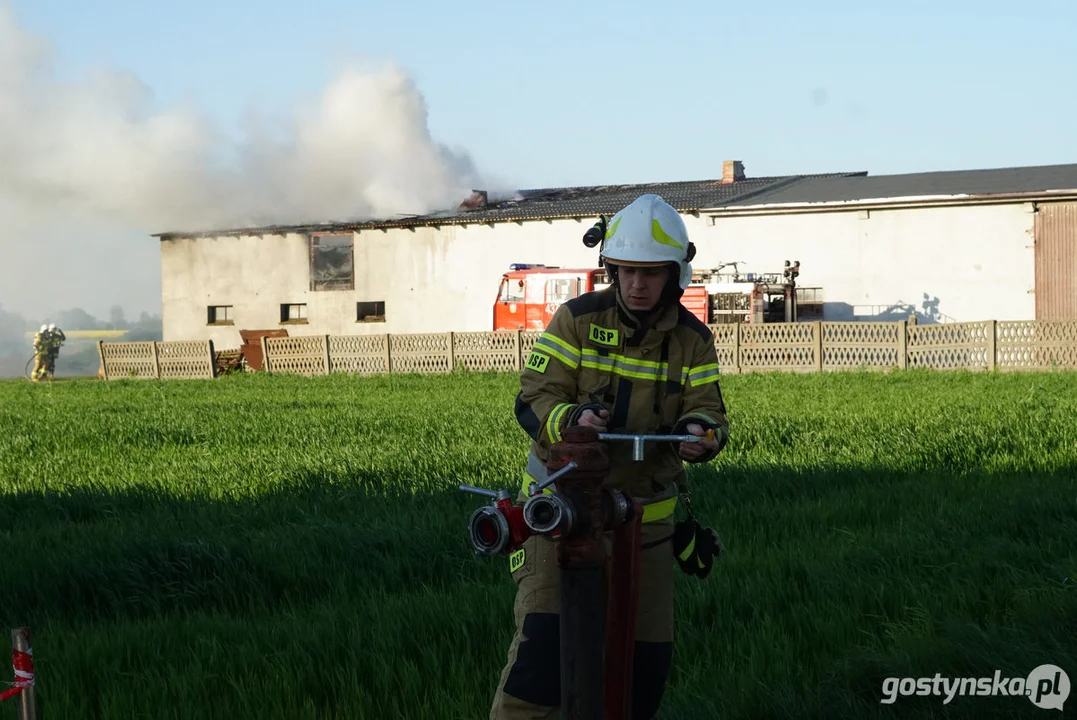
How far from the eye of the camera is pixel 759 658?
510 cm

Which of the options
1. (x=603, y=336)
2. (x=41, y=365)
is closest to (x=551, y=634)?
(x=603, y=336)

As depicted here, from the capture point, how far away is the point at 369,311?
140 feet


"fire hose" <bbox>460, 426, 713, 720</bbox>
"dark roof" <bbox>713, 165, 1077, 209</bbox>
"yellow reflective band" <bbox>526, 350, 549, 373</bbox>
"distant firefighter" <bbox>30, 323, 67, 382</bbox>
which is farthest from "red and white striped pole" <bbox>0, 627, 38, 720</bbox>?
"distant firefighter" <bbox>30, 323, 67, 382</bbox>

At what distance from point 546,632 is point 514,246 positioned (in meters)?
35.8

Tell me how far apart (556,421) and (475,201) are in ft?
144

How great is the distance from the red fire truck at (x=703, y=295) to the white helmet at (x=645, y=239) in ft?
85.5

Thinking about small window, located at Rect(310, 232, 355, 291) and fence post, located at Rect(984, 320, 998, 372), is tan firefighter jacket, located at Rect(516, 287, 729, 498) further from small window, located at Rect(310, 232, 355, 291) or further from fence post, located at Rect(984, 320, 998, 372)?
small window, located at Rect(310, 232, 355, 291)

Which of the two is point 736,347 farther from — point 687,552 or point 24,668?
point 24,668

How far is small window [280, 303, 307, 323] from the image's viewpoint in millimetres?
43531

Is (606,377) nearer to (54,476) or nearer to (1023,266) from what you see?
(54,476)

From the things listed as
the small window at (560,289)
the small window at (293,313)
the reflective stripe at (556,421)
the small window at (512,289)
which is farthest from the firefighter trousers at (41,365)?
the reflective stripe at (556,421)

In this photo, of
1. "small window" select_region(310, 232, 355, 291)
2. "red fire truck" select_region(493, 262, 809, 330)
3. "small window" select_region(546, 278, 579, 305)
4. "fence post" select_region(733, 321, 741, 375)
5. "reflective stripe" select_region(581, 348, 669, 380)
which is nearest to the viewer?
"reflective stripe" select_region(581, 348, 669, 380)

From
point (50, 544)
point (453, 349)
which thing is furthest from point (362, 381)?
point (50, 544)

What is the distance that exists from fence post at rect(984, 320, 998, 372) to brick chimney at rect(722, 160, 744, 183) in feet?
67.2
